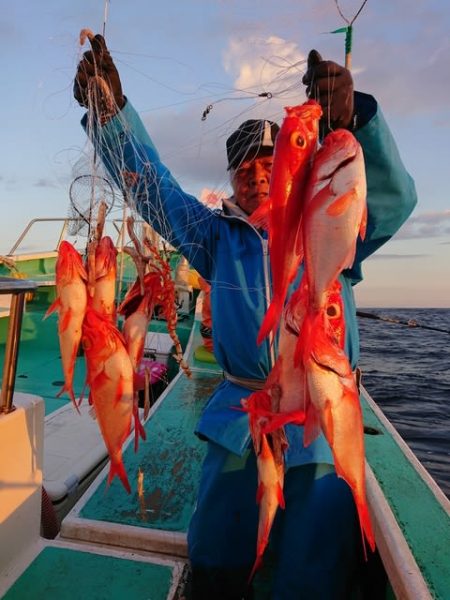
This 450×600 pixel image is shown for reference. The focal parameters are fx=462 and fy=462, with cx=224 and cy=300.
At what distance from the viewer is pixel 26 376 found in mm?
7371

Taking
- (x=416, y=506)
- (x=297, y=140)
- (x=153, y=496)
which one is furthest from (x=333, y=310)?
(x=153, y=496)

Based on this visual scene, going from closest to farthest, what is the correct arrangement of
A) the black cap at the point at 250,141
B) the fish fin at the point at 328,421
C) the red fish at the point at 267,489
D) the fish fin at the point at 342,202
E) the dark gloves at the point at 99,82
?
1. the fish fin at the point at 342,202
2. the fish fin at the point at 328,421
3. the red fish at the point at 267,489
4. the dark gloves at the point at 99,82
5. the black cap at the point at 250,141

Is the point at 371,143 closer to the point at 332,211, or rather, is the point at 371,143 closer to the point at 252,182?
the point at 332,211

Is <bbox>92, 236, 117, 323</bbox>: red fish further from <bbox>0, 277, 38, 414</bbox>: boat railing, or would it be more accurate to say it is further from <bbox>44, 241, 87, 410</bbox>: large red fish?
<bbox>0, 277, 38, 414</bbox>: boat railing

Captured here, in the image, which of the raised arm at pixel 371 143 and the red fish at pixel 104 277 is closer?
the raised arm at pixel 371 143

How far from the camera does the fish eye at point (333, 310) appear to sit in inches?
75.7

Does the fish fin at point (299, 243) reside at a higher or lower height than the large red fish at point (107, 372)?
higher

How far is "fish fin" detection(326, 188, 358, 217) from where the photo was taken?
145cm

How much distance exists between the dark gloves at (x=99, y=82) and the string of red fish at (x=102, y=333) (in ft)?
2.43

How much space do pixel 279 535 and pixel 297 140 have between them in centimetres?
219

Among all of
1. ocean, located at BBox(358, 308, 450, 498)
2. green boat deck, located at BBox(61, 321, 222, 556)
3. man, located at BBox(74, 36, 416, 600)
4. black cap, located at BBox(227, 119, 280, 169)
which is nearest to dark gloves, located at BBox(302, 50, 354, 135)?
man, located at BBox(74, 36, 416, 600)

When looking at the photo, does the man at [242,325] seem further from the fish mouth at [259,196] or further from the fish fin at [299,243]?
the fish fin at [299,243]

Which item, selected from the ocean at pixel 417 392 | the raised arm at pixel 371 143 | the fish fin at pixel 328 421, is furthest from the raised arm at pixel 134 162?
the ocean at pixel 417 392

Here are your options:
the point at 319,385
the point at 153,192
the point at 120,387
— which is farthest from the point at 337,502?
the point at 153,192
